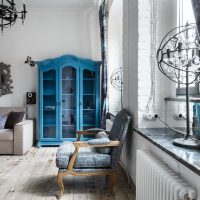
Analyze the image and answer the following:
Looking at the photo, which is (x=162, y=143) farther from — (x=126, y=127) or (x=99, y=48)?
(x=99, y=48)

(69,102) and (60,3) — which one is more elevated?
(60,3)

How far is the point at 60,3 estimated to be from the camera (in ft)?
18.9

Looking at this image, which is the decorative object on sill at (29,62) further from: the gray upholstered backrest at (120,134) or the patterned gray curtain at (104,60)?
the gray upholstered backrest at (120,134)

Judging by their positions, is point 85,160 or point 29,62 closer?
point 85,160

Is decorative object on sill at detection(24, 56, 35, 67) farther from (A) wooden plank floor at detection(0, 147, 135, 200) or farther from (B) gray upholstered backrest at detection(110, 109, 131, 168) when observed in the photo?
(B) gray upholstered backrest at detection(110, 109, 131, 168)

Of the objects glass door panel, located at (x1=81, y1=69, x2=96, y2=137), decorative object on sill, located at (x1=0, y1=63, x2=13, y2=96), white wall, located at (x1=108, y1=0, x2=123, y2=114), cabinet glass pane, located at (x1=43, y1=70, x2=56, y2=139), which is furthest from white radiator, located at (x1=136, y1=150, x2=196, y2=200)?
decorative object on sill, located at (x1=0, y1=63, x2=13, y2=96)

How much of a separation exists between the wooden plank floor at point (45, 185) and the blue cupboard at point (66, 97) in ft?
4.76

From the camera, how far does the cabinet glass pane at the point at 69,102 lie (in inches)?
226

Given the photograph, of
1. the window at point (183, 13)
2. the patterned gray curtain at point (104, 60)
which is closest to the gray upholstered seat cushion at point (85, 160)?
the window at point (183, 13)

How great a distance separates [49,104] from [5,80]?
108 centimetres

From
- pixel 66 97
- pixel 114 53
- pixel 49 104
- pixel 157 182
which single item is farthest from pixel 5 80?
pixel 157 182

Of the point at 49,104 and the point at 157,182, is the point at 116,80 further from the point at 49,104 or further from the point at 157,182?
the point at 157,182

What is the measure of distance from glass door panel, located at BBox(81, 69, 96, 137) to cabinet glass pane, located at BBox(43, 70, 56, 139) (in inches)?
24.0

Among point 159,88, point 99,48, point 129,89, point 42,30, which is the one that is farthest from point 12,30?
point 159,88
